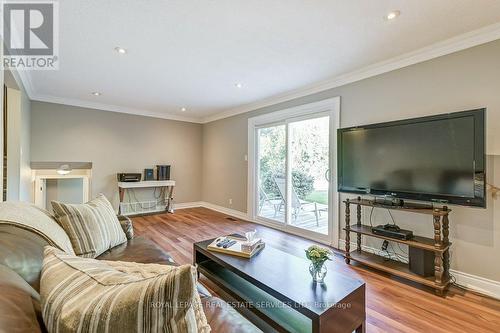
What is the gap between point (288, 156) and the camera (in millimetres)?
3963

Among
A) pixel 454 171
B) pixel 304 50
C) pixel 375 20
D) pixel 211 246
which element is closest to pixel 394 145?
pixel 454 171

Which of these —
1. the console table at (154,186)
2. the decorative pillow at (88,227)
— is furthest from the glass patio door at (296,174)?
the decorative pillow at (88,227)

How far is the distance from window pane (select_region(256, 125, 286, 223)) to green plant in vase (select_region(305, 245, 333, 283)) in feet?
8.45

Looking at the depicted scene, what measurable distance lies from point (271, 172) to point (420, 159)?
2425 mm

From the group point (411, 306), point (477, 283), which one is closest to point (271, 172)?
point (411, 306)

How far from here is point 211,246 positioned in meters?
2.02

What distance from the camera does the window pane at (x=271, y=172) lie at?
13.6ft

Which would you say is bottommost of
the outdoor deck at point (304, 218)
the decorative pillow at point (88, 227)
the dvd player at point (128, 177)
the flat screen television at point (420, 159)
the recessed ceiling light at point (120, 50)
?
the outdoor deck at point (304, 218)

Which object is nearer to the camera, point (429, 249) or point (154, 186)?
point (429, 249)

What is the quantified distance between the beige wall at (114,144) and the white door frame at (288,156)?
6.44ft

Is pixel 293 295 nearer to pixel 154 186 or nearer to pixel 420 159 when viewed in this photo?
pixel 420 159

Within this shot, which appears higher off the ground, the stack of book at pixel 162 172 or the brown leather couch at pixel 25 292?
the stack of book at pixel 162 172

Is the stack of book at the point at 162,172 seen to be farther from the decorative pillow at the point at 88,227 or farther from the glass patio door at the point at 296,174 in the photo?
the decorative pillow at the point at 88,227

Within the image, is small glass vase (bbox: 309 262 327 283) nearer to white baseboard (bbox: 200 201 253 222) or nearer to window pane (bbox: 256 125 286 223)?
window pane (bbox: 256 125 286 223)
